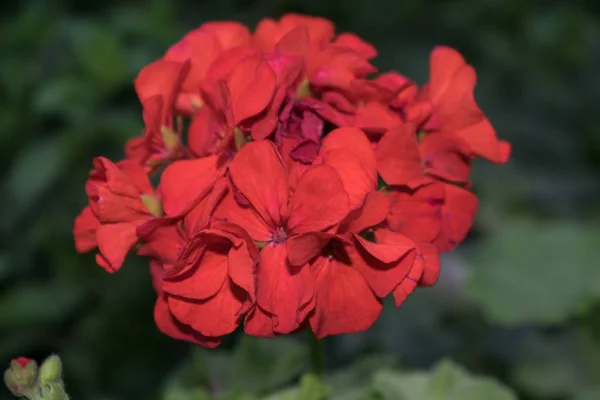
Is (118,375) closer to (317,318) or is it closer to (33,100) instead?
(33,100)

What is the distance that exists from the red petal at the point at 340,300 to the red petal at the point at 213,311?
11cm

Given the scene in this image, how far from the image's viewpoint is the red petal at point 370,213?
1.09m

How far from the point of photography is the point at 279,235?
1163 mm

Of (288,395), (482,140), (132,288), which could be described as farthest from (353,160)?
(132,288)

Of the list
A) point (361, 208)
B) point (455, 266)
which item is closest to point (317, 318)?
point (361, 208)

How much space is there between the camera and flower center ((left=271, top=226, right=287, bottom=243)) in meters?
1.15

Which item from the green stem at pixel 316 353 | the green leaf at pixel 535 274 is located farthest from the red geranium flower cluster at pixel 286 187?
the green leaf at pixel 535 274

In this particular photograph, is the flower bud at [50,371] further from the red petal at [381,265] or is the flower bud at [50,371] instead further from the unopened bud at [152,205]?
the red petal at [381,265]

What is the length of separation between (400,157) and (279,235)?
195 millimetres

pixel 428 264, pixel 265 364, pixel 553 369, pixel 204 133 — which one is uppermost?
pixel 204 133

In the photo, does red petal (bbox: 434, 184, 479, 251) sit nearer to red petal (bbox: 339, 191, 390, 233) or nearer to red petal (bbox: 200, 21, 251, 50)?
red petal (bbox: 339, 191, 390, 233)

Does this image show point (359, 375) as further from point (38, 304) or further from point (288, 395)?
point (38, 304)

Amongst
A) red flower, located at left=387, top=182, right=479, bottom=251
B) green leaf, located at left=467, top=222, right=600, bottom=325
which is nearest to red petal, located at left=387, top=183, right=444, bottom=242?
red flower, located at left=387, top=182, right=479, bottom=251

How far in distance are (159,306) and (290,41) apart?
0.43 meters
